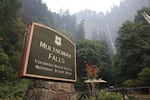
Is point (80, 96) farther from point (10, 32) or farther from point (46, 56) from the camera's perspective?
point (10, 32)

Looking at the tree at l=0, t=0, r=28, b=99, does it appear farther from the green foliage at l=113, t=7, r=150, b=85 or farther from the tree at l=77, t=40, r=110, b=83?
the green foliage at l=113, t=7, r=150, b=85

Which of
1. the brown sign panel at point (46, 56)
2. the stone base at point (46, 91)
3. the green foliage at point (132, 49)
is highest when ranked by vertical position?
the green foliage at point (132, 49)

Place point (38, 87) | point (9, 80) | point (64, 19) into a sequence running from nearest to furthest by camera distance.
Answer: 1. point (38, 87)
2. point (9, 80)
3. point (64, 19)

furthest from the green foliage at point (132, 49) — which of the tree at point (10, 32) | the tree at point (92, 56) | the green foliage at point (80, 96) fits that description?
the green foliage at point (80, 96)

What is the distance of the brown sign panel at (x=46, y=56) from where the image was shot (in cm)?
338

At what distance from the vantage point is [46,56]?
3.68m

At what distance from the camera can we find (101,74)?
31203 mm

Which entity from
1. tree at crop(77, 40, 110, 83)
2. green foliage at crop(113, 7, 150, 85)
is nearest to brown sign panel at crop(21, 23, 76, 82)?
green foliage at crop(113, 7, 150, 85)

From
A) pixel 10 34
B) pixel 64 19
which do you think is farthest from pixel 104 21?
pixel 10 34

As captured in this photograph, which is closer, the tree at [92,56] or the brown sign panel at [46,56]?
the brown sign panel at [46,56]

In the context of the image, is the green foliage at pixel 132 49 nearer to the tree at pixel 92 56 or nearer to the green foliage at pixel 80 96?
the tree at pixel 92 56

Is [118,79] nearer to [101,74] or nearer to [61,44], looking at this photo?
[101,74]

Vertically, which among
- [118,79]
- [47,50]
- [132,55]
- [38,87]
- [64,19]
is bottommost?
[38,87]

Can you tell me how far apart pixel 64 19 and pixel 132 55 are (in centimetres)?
4326
